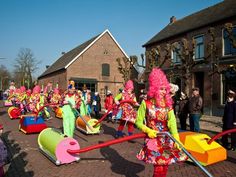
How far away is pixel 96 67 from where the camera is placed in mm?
34719

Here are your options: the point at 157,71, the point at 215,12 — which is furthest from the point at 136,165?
the point at 215,12

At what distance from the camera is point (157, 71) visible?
3.93 metres

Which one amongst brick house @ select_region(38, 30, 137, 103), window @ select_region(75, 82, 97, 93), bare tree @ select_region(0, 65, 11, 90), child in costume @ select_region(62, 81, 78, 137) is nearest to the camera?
child in costume @ select_region(62, 81, 78, 137)

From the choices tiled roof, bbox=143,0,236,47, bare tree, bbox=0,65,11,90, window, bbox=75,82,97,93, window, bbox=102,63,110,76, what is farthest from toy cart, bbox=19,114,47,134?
bare tree, bbox=0,65,11,90

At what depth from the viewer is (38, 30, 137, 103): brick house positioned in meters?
33.1

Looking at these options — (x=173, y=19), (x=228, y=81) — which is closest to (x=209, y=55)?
(x=228, y=81)

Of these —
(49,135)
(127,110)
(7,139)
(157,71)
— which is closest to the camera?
(157,71)

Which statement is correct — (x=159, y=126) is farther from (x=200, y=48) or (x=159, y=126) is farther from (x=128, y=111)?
(x=200, y=48)

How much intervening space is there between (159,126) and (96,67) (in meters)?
31.3

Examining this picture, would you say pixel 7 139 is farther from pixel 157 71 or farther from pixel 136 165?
pixel 157 71

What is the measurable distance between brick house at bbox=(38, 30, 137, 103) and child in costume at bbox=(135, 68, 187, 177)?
2944 centimetres

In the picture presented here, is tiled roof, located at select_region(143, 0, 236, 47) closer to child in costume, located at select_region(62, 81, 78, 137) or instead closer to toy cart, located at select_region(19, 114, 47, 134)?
child in costume, located at select_region(62, 81, 78, 137)

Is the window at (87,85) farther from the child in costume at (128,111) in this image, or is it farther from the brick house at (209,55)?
the child in costume at (128,111)

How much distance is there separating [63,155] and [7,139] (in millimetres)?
4340
